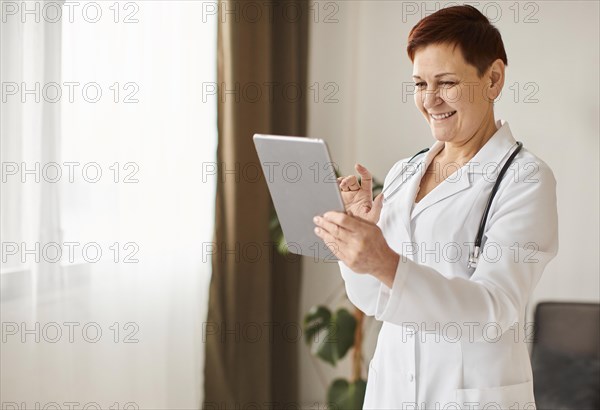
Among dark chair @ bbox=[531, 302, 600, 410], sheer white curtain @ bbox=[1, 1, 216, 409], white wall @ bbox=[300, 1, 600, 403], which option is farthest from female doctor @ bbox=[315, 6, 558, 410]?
white wall @ bbox=[300, 1, 600, 403]

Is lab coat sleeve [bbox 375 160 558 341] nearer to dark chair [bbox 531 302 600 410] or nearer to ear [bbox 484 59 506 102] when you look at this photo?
ear [bbox 484 59 506 102]

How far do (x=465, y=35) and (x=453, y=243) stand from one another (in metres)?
0.41

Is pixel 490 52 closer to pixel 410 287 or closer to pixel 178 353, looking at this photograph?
pixel 410 287

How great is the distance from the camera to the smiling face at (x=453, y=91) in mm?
1451

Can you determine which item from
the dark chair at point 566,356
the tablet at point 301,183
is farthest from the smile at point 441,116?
the dark chair at point 566,356

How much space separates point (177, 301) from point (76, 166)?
761 millimetres

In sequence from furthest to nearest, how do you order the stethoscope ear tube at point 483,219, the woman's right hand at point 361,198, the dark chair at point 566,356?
the dark chair at point 566,356, the woman's right hand at point 361,198, the stethoscope ear tube at point 483,219

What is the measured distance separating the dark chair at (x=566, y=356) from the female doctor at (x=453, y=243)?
143 cm

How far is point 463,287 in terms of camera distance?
1.23 metres

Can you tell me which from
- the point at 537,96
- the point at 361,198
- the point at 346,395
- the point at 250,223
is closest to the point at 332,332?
the point at 346,395

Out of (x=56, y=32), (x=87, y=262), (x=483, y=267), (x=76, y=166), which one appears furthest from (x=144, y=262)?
(x=483, y=267)

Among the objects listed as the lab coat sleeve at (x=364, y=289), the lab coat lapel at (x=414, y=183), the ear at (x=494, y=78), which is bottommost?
the lab coat sleeve at (x=364, y=289)

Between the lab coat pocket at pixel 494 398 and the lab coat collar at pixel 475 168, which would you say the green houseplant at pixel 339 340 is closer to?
the lab coat collar at pixel 475 168

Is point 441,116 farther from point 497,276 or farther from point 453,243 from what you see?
point 497,276
